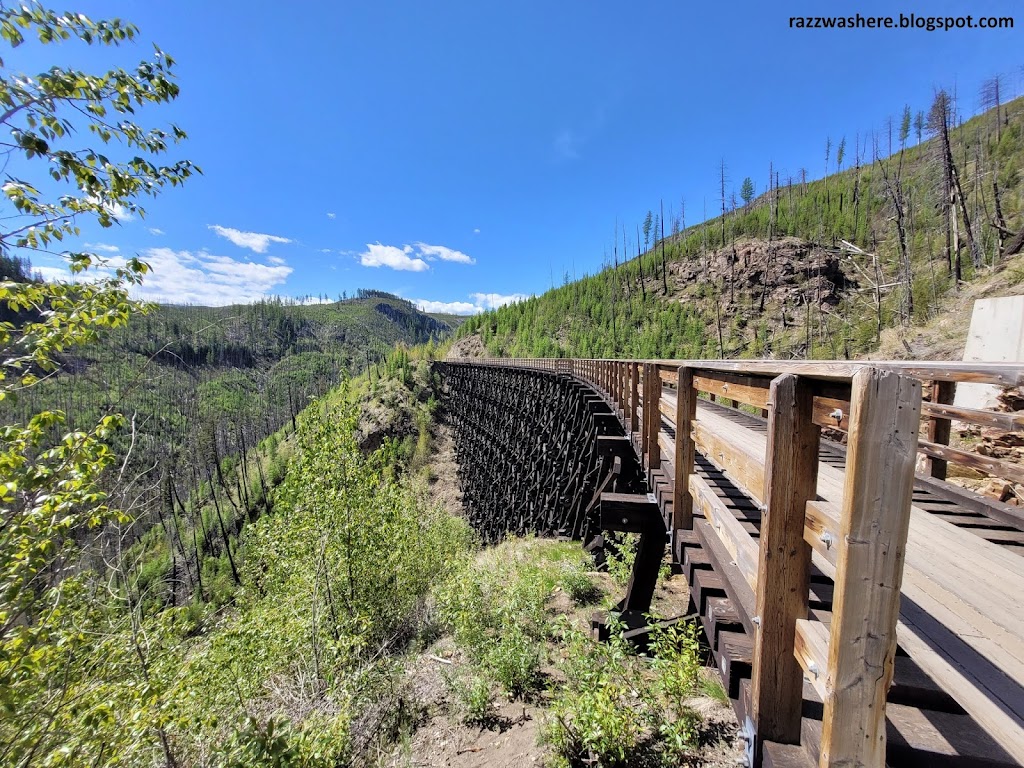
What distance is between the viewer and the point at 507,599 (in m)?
6.06

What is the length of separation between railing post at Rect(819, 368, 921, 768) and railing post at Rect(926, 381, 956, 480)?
12.5 feet

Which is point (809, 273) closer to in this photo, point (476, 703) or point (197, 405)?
point (476, 703)

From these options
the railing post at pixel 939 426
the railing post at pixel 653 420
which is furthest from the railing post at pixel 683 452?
the railing post at pixel 939 426

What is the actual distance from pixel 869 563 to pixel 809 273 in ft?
178

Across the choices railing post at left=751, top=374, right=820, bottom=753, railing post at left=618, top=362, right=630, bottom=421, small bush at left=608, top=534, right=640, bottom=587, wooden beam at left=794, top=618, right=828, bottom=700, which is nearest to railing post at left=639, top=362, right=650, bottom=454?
railing post at left=618, top=362, right=630, bottom=421

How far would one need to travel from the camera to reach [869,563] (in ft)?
3.35

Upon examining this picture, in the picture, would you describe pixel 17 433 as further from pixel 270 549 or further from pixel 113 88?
pixel 270 549

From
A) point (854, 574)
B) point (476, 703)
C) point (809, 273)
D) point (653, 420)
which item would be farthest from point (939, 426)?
point (809, 273)

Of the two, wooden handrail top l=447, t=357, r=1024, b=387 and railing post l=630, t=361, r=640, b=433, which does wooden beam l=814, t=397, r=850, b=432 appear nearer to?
wooden handrail top l=447, t=357, r=1024, b=387

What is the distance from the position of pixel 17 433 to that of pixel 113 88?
8.14 feet

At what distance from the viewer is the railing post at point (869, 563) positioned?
3.22 ft

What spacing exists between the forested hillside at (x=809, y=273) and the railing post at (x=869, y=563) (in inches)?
1169

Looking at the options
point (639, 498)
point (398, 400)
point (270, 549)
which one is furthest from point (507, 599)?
point (398, 400)

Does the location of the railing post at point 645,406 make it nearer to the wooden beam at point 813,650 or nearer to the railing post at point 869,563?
the wooden beam at point 813,650
